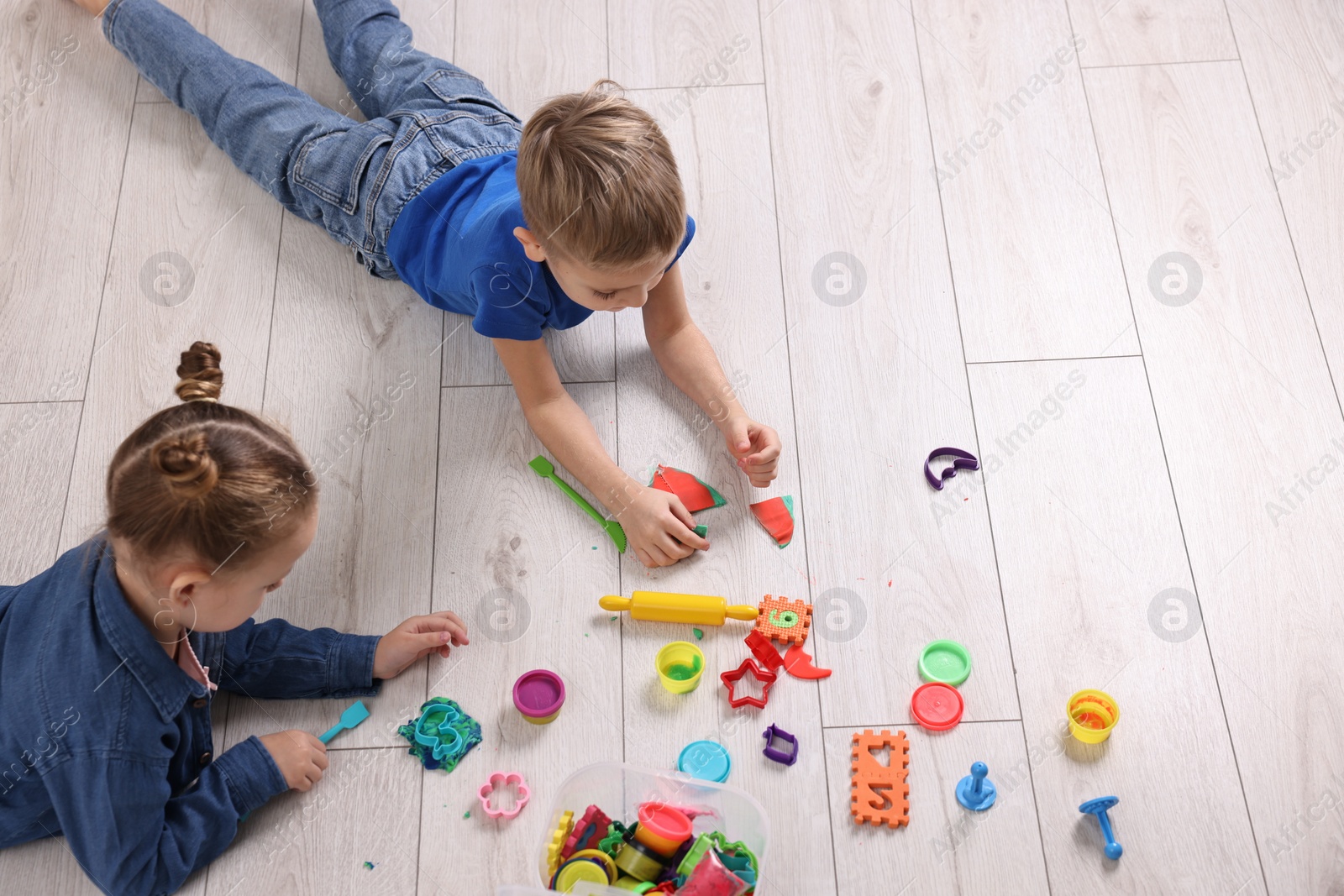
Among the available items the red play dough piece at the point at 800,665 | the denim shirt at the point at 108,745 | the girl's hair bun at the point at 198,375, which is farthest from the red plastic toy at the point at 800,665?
the girl's hair bun at the point at 198,375

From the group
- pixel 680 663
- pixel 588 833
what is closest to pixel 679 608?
pixel 680 663

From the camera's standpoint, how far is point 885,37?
1702mm

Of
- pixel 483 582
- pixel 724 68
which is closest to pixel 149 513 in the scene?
pixel 483 582

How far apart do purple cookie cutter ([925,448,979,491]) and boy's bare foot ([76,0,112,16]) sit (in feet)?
4.64

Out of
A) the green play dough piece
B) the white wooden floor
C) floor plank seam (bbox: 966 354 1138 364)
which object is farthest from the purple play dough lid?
floor plank seam (bbox: 966 354 1138 364)

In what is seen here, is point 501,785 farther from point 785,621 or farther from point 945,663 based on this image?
point 945,663

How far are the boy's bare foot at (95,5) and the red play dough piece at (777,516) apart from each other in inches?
50.2

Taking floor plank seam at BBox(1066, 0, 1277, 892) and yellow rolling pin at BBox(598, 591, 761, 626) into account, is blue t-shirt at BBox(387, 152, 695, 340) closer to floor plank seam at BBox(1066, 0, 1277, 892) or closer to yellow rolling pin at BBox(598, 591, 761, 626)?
yellow rolling pin at BBox(598, 591, 761, 626)

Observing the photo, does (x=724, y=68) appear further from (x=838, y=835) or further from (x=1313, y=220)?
(x=838, y=835)

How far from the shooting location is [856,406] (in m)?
1.42

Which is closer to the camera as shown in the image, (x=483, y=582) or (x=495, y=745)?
(x=495, y=745)

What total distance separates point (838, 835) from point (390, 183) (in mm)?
964

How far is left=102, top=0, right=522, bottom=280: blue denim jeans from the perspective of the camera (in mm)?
1404

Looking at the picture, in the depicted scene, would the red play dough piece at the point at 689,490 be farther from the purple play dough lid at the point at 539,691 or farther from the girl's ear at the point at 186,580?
the girl's ear at the point at 186,580
